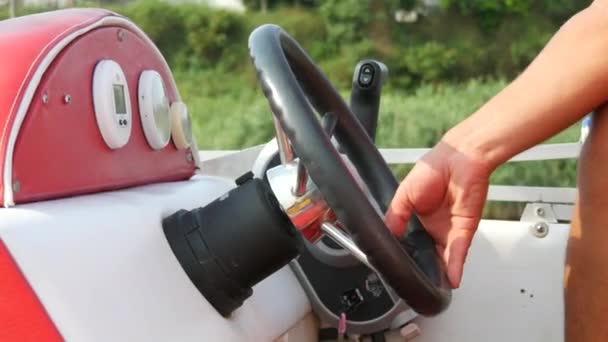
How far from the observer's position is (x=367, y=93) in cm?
141

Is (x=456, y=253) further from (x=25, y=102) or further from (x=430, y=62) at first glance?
(x=430, y=62)

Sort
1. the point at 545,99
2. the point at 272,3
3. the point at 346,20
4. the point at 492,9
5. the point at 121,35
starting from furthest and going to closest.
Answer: the point at 272,3 < the point at 346,20 < the point at 492,9 < the point at 121,35 < the point at 545,99

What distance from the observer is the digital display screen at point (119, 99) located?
1133 mm

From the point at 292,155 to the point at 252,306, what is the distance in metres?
0.32

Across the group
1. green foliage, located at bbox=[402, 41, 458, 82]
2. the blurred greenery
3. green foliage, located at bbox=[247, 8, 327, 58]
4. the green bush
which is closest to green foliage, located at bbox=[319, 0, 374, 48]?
the blurred greenery

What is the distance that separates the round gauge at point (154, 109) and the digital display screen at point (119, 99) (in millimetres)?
59

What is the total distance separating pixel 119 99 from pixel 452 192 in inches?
17.6

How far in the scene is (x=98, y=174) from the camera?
42.7 inches

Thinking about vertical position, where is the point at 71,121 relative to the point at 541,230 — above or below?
above

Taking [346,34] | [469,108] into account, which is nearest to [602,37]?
[469,108]

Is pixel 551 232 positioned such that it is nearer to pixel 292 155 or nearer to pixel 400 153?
pixel 400 153

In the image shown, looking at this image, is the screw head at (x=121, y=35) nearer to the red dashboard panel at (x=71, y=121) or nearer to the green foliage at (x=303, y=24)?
the red dashboard panel at (x=71, y=121)

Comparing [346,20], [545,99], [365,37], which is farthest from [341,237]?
[346,20]

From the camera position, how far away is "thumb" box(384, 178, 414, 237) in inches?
38.5
